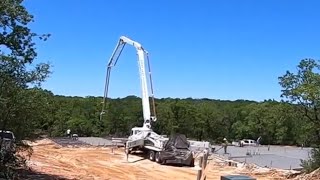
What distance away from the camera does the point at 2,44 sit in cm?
1714

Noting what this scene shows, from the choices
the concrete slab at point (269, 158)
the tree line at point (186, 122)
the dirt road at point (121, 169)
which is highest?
the tree line at point (186, 122)

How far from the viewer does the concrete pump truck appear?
30.7 m

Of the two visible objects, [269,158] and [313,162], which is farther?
[269,158]

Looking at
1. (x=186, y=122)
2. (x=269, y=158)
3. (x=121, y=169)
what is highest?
(x=186, y=122)

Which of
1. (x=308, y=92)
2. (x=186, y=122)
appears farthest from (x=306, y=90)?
(x=186, y=122)

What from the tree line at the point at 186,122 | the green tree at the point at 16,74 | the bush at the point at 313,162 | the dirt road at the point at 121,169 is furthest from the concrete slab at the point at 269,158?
the tree line at the point at 186,122

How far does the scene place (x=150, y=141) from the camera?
1359 inches

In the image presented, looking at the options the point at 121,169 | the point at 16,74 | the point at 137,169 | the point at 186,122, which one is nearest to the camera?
the point at 16,74

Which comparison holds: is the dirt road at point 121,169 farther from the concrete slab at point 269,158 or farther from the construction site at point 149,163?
the concrete slab at point 269,158

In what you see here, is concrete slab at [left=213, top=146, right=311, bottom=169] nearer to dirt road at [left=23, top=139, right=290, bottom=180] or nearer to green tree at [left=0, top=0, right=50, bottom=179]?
A: dirt road at [left=23, top=139, right=290, bottom=180]

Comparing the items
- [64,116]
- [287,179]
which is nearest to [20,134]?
[287,179]

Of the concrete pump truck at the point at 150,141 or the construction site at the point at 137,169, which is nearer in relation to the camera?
the construction site at the point at 137,169

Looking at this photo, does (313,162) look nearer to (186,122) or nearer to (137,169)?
(137,169)

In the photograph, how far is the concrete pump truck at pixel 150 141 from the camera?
30.7 m
